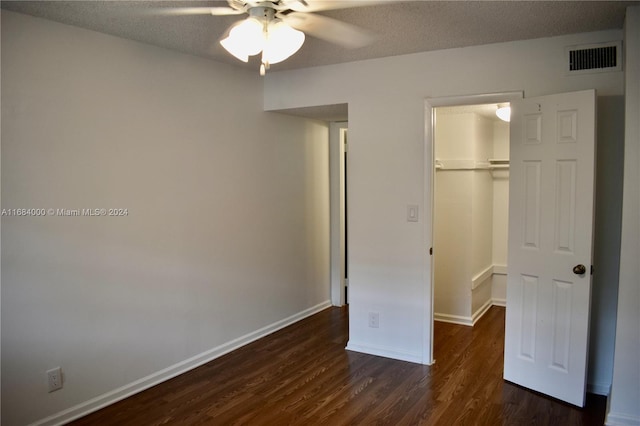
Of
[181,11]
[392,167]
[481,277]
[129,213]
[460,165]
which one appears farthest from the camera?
[481,277]

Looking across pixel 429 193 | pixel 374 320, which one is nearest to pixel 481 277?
pixel 374 320

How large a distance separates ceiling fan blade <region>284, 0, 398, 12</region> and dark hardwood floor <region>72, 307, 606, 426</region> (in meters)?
2.28

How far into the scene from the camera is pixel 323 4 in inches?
89.5

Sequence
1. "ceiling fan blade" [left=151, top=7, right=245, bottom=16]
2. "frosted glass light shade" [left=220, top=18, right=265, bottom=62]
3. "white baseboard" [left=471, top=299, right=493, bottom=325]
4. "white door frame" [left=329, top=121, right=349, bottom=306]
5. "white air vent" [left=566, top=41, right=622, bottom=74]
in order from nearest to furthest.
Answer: "frosted glass light shade" [left=220, top=18, right=265, bottom=62] < "ceiling fan blade" [left=151, top=7, right=245, bottom=16] < "white air vent" [left=566, top=41, right=622, bottom=74] < "white baseboard" [left=471, top=299, right=493, bottom=325] < "white door frame" [left=329, top=121, right=349, bottom=306]

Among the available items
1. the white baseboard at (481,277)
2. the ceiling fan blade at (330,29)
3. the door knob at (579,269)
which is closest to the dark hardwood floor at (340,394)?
the white baseboard at (481,277)

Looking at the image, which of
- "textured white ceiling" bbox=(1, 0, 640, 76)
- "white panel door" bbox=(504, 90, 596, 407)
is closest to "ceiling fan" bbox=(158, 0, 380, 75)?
"textured white ceiling" bbox=(1, 0, 640, 76)

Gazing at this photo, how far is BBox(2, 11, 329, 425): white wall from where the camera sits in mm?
2592

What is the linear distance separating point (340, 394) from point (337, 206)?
246 centimetres

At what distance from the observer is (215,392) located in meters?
3.20

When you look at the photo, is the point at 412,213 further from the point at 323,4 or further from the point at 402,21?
the point at 323,4

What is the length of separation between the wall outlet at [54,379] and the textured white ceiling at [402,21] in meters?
2.00

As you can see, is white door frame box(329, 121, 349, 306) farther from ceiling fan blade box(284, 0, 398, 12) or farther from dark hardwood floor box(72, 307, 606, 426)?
ceiling fan blade box(284, 0, 398, 12)

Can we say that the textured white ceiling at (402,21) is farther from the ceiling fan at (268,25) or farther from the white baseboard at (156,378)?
the white baseboard at (156,378)

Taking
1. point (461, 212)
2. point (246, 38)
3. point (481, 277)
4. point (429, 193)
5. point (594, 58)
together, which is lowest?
point (481, 277)
